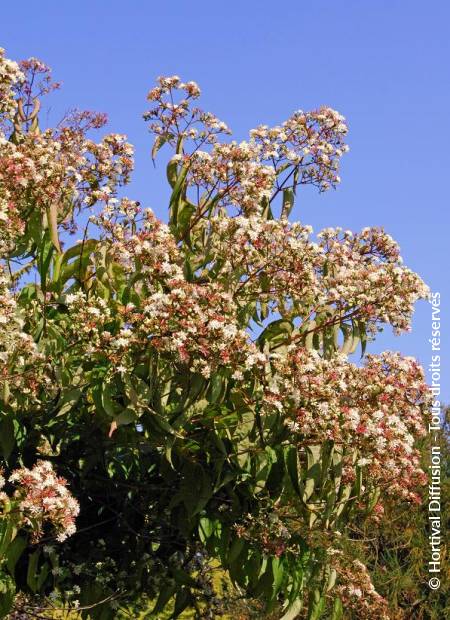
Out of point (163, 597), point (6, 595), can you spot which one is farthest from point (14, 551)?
point (163, 597)

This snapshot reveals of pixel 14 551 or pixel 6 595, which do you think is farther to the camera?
pixel 6 595

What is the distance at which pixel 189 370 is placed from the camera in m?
5.55

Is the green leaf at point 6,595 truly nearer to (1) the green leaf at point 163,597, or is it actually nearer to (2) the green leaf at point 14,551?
(2) the green leaf at point 14,551

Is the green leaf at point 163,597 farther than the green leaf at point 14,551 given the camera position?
Yes

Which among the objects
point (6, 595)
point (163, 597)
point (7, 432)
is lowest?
point (6, 595)

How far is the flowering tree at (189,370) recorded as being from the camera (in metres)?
5.66

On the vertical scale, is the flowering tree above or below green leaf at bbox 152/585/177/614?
above

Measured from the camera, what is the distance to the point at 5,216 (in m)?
5.70

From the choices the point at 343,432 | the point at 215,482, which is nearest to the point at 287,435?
the point at 343,432

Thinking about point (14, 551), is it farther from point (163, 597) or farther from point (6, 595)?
point (163, 597)

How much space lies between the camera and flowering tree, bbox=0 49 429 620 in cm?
566

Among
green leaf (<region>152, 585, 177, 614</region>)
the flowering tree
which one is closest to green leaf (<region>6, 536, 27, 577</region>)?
the flowering tree

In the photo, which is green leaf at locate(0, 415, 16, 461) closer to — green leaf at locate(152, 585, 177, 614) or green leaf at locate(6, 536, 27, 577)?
green leaf at locate(6, 536, 27, 577)

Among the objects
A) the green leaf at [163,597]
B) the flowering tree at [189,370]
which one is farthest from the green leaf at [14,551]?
the green leaf at [163,597]
